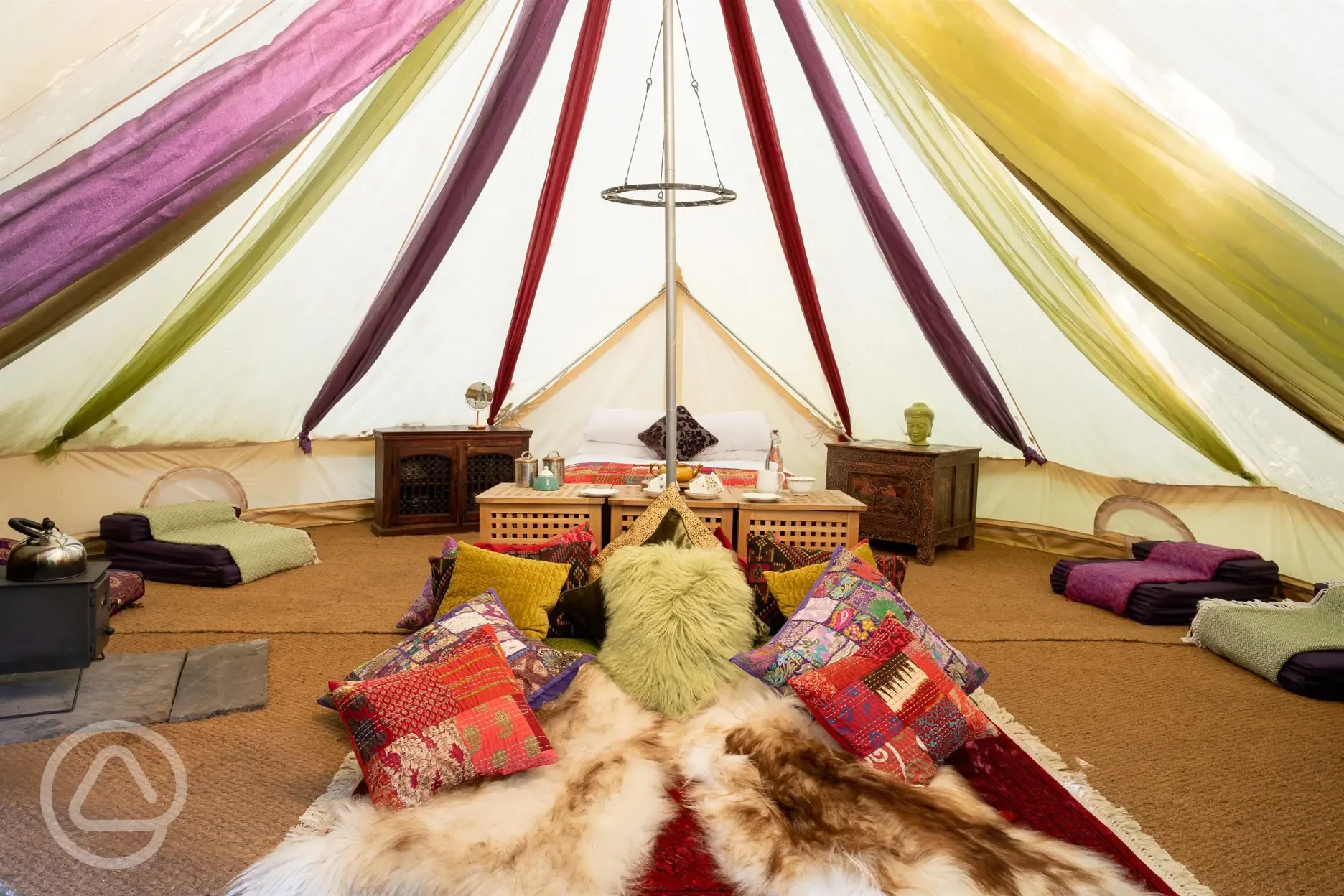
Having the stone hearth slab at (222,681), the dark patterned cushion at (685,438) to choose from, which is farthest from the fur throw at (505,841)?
the dark patterned cushion at (685,438)

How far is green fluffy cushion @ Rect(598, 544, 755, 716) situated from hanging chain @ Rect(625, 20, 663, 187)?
232cm

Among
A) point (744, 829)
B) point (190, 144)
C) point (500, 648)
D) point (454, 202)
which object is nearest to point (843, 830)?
point (744, 829)

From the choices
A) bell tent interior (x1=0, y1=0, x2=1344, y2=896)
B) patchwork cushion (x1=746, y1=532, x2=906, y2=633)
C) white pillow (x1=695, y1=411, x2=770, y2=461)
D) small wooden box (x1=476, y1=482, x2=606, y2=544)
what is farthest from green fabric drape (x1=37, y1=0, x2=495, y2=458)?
white pillow (x1=695, y1=411, x2=770, y2=461)

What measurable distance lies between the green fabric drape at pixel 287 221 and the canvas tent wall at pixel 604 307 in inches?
2.8

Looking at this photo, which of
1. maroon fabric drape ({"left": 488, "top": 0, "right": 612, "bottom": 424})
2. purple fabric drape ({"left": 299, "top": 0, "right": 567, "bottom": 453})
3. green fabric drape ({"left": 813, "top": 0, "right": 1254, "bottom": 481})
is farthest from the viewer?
maroon fabric drape ({"left": 488, "top": 0, "right": 612, "bottom": 424})

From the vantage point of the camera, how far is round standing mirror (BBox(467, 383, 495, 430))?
18.6 ft

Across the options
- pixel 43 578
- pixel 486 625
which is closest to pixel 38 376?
pixel 43 578

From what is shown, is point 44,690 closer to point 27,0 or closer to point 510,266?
point 27,0

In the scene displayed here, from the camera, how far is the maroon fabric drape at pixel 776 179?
381 cm

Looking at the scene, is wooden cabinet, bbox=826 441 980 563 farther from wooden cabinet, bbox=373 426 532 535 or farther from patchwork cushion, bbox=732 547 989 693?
patchwork cushion, bbox=732 547 989 693

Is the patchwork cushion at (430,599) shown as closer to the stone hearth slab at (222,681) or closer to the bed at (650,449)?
the stone hearth slab at (222,681)

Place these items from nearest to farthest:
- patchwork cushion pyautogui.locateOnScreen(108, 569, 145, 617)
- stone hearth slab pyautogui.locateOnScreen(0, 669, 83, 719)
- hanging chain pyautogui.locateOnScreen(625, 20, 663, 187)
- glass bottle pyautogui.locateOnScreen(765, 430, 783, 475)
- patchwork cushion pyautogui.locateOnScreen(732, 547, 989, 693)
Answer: patchwork cushion pyautogui.locateOnScreen(732, 547, 989, 693), stone hearth slab pyautogui.locateOnScreen(0, 669, 83, 719), patchwork cushion pyautogui.locateOnScreen(108, 569, 145, 617), hanging chain pyautogui.locateOnScreen(625, 20, 663, 187), glass bottle pyautogui.locateOnScreen(765, 430, 783, 475)

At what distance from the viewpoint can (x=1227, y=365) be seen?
3.44 m

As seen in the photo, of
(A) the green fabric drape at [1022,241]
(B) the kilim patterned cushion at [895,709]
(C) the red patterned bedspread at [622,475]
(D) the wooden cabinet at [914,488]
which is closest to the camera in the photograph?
(B) the kilim patterned cushion at [895,709]
